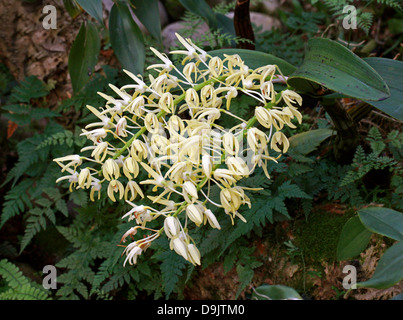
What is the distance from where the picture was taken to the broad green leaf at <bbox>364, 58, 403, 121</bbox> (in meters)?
0.86

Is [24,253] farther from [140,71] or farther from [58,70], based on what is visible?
[140,71]

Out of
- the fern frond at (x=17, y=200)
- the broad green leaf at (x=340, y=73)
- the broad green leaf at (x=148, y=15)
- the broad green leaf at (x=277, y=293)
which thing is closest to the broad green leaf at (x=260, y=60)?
the broad green leaf at (x=340, y=73)

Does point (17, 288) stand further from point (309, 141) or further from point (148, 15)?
point (309, 141)

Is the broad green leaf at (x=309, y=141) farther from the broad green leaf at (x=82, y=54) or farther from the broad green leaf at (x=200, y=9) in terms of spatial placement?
the broad green leaf at (x=82, y=54)

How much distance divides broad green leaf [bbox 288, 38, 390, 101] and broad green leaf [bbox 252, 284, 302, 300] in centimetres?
44

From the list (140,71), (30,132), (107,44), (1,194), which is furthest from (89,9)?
(1,194)

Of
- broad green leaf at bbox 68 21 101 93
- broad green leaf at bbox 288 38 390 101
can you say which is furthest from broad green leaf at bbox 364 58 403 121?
broad green leaf at bbox 68 21 101 93

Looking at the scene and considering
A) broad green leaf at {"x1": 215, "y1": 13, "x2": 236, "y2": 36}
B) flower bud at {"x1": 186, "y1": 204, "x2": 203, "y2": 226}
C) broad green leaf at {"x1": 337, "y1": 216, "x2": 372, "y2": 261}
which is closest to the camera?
flower bud at {"x1": 186, "y1": 204, "x2": 203, "y2": 226}

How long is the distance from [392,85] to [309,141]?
0.39m

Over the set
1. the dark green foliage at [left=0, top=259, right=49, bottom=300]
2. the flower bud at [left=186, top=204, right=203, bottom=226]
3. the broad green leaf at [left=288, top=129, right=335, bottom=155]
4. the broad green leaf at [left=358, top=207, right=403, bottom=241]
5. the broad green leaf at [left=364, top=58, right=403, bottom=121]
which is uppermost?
the broad green leaf at [left=364, top=58, right=403, bottom=121]

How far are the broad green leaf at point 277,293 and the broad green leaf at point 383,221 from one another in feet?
0.74

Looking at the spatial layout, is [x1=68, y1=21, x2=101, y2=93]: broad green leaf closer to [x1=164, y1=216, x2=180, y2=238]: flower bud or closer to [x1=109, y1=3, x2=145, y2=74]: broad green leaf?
[x1=109, y1=3, x2=145, y2=74]: broad green leaf

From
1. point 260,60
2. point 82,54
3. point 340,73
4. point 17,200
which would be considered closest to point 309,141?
point 260,60
